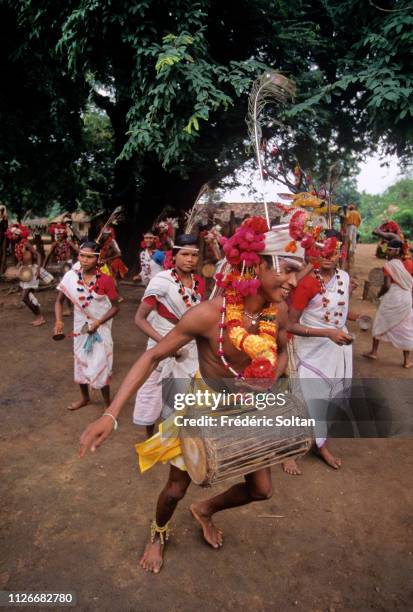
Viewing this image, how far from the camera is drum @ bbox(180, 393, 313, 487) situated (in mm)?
2383

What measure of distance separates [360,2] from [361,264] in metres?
13.0

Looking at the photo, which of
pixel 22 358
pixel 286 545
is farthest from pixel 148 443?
pixel 22 358

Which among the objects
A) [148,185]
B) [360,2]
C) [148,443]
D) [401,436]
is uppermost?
[360,2]

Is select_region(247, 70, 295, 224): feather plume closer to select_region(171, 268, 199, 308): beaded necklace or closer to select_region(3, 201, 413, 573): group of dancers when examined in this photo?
select_region(3, 201, 413, 573): group of dancers

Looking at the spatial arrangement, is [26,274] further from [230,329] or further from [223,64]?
[230,329]

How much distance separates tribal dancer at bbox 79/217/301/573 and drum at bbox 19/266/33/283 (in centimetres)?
675

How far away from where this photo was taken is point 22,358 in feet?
22.1

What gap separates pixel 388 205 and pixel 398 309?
37290mm

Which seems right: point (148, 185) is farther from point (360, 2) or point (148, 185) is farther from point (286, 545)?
point (286, 545)

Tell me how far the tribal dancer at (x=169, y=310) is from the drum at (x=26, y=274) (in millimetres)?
5281

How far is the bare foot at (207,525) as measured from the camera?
9.78ft

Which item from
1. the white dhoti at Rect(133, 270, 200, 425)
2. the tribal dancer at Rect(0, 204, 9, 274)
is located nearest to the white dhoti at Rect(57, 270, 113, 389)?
the white dhoti at Rect(133, 270, 200, 425)

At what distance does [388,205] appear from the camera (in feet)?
132

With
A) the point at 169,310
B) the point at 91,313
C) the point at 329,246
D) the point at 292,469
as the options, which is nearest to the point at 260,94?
the point at 329,246
